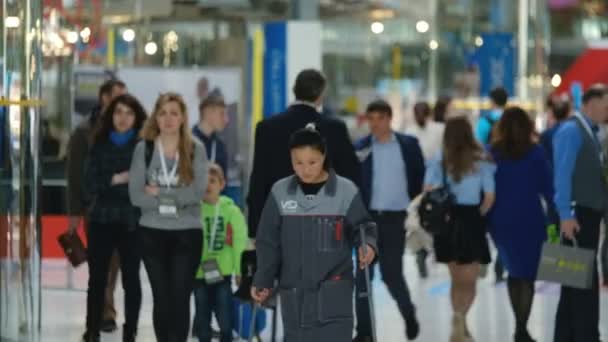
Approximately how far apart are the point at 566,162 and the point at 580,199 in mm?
249

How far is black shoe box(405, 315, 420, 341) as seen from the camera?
12.4m

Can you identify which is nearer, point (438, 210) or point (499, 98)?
point (438, 210)

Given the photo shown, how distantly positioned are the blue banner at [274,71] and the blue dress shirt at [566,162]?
12.8 feet

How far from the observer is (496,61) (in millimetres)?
30734

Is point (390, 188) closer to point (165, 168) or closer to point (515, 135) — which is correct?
point (515, 135)

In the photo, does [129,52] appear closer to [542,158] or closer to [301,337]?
[542,158]

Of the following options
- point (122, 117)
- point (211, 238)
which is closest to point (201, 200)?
point (211, 238)

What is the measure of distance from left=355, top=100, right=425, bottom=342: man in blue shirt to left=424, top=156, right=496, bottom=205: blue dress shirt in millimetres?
558

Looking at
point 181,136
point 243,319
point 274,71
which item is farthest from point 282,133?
point 274,71

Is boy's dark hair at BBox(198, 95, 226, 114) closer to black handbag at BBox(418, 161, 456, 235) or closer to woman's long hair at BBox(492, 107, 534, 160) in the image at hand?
black handbag at BBox(418, 161, 456, 235)

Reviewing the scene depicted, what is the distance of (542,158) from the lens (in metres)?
11.7

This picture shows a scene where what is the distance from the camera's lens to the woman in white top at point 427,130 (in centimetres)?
1711

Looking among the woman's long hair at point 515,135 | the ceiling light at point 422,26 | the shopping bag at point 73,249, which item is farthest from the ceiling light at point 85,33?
the ceiling light at point 422,26

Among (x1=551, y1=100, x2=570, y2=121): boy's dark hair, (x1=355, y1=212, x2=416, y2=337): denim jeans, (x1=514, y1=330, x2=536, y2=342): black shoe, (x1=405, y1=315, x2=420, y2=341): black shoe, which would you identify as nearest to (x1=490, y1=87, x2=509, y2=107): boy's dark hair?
(x1=551, y1=100, x2=570, y2=121): boy's dark hair
